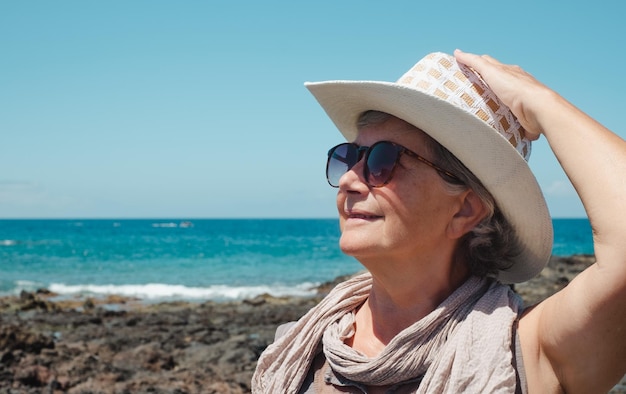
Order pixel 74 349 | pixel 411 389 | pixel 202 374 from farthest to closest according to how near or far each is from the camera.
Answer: pixel 74 349 → pixel 202 374 → pixel 411 389

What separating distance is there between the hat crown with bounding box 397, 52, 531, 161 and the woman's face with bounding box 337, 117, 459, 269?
6.8 inches

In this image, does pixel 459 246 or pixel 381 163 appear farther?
pixel 459 246

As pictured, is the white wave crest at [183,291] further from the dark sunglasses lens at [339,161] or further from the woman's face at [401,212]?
the woman's face at [401,212]

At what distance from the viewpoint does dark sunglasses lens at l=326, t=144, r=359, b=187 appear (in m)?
2.63

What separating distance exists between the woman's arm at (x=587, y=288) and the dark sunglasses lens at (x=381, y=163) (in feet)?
1.55

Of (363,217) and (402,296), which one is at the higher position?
(363,217)

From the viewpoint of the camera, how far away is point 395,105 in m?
2.44

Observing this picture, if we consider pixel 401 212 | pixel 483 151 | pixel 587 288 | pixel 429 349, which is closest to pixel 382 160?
pixel 401 212

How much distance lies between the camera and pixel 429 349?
2.32 meters

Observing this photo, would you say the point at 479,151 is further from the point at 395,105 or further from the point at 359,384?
the point at 359,384

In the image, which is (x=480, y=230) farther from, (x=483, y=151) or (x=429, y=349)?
(x=429, y=349)

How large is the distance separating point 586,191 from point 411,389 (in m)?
0.83

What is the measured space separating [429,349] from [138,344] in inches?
470

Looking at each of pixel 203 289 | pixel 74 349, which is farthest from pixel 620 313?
pixel 203 289
